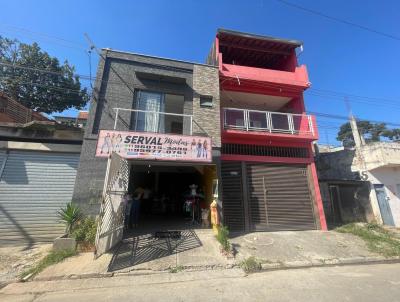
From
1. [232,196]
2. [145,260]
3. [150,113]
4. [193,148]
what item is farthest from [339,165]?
[145,260]

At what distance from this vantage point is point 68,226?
636 centimetres

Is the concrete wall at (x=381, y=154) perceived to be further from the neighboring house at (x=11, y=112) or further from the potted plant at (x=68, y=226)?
the neighboring house at (x=11, y=112)

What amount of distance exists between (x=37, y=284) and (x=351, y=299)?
6.46 meters

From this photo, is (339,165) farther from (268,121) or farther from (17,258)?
(17,258)

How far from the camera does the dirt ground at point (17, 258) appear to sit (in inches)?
191

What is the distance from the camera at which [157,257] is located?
18.6 ft

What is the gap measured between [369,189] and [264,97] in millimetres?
8115

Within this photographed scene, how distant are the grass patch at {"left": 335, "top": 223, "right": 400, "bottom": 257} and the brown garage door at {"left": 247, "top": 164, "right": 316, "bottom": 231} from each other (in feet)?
5.44

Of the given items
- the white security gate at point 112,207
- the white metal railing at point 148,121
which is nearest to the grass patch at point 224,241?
the white security gate at point 112,207

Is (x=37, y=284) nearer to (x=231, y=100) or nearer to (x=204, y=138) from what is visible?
(x=204, y=138)

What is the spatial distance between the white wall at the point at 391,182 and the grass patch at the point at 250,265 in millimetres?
10377

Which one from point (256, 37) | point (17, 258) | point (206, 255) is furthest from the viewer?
point (256, 37)

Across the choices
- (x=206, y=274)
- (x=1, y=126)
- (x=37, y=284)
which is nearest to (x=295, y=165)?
(x=206, y=274)

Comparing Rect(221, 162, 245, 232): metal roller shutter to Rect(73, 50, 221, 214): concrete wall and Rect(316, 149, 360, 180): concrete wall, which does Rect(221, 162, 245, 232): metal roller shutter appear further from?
Rect(316, 149, 360, 180): concrete wall
